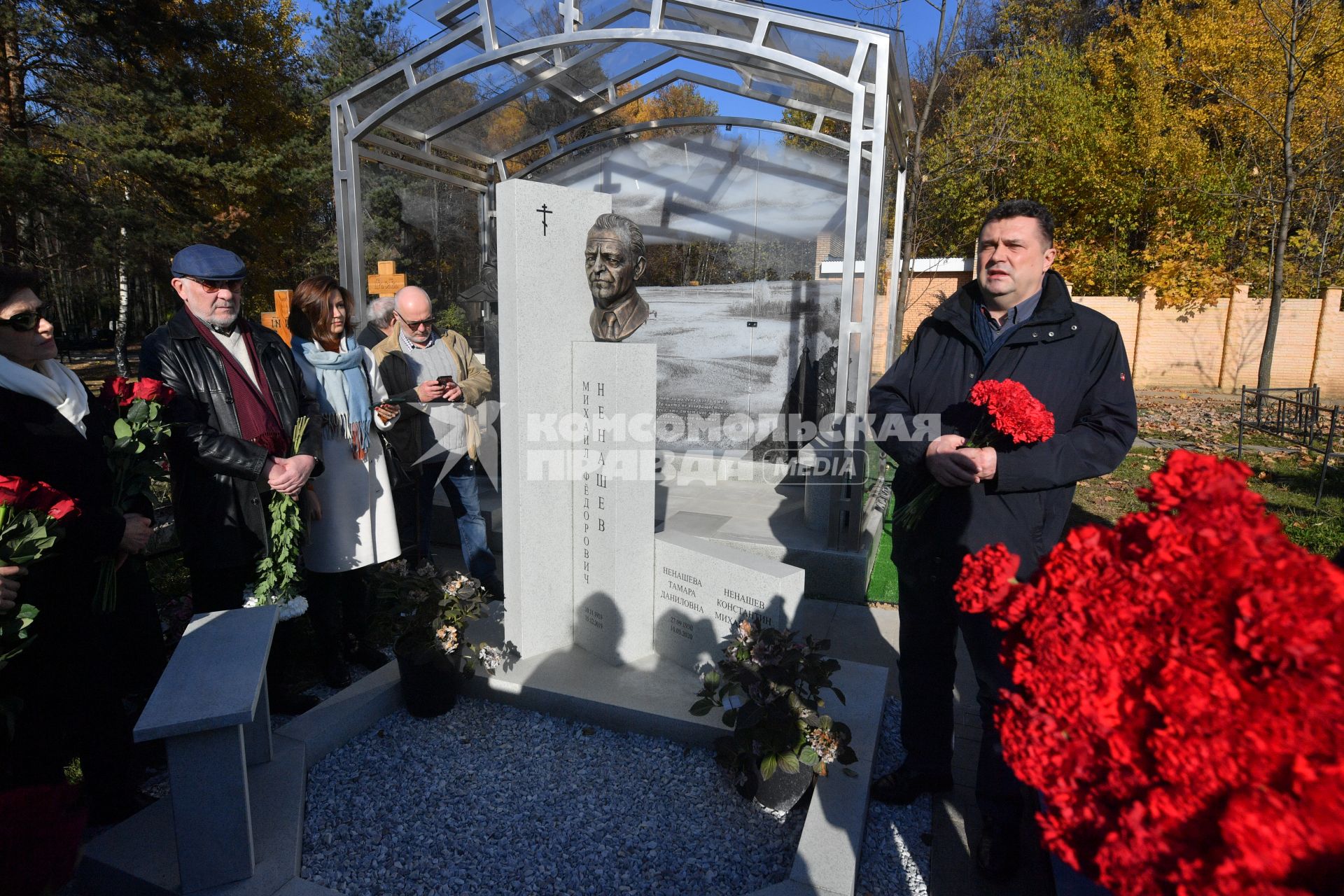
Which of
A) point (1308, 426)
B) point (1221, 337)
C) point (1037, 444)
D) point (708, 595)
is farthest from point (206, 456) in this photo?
point (1221, 337)

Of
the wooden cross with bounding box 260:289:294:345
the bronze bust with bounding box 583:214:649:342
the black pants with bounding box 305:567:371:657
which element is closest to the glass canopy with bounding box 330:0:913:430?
the wooden cross with bounding box 260:289:294:345

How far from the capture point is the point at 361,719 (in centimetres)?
328

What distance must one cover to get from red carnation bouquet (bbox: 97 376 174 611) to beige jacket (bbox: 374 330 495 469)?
1.37 metres

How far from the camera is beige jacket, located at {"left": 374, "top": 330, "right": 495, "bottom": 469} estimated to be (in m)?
4.30

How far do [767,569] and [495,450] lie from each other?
3.05 meters

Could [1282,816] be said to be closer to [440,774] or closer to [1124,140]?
[440,774]

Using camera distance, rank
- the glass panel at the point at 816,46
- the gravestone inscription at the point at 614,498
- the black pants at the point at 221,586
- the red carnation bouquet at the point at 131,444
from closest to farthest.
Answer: the red carnation bouquet at the point at 131,444, the black pants at the point at 221,586, the gravestone inscription at the point at 614,498, the glass panel at the point at 816,46

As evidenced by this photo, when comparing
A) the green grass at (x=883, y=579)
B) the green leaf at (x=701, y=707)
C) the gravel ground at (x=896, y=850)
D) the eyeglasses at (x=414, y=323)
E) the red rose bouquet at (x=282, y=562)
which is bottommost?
the gravel ground at (x=896, y=850)

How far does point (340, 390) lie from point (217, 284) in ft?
2.41

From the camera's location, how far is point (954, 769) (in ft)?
10.3

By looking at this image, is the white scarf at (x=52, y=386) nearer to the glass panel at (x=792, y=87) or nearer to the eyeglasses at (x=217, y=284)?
the eyeglasses at (x=217, y=284)

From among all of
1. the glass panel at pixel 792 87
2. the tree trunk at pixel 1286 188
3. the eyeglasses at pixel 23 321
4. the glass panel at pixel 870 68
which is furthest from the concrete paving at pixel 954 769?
the tree trunk at pixel 1286 188

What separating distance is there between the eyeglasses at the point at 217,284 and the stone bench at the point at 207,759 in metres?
1.56

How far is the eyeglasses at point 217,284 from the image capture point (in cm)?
299
